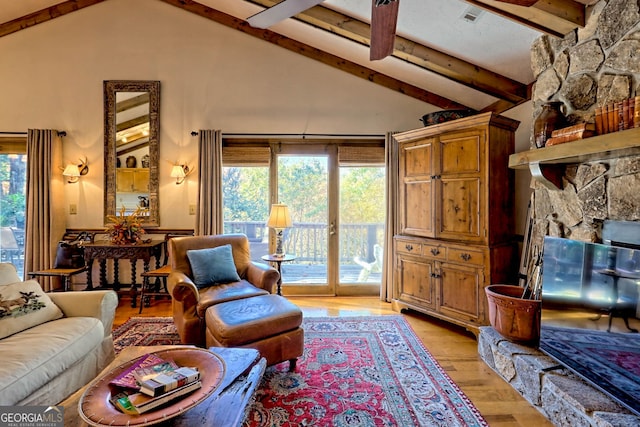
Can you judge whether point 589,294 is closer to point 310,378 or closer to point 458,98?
point 310,378

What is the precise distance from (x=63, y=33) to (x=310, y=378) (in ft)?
17.6

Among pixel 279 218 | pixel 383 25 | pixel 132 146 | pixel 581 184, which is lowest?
pixel 279 218

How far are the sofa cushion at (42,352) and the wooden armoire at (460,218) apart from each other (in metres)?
2.98

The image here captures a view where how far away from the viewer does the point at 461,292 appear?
3115 mm

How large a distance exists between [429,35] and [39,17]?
505 centimetres

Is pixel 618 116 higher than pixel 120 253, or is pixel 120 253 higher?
pixel 618 116

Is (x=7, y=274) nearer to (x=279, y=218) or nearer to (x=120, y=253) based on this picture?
(x=120, y=253)

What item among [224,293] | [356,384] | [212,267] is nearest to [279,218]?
[212,267]

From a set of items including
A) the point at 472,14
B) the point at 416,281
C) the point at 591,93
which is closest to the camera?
the point at 591,93

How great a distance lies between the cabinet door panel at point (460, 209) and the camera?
3.05 metres

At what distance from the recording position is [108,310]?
7.78ft

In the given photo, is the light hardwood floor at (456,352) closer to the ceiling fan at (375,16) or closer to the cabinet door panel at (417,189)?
the cabinet door panel at (417,189)

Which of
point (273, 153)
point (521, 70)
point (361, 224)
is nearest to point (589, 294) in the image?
point (521, 70)

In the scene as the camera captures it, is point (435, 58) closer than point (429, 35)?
No
